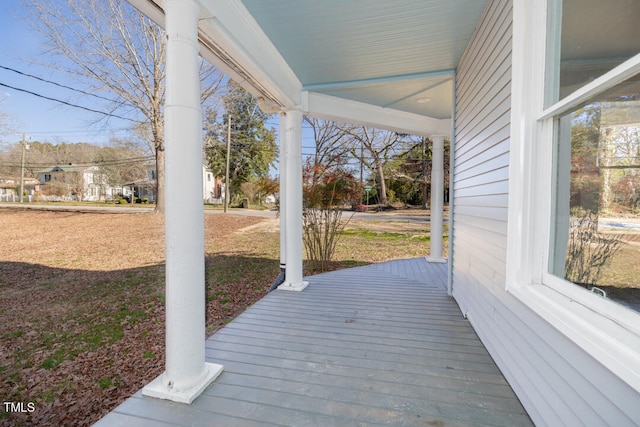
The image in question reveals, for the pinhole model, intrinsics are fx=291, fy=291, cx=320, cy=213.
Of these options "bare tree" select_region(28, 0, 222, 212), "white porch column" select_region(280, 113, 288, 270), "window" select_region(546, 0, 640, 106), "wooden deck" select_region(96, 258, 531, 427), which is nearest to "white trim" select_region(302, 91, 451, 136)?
"white porch column" select_region(280, 113, 288, 270)

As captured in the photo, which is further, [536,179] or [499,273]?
[499,273]

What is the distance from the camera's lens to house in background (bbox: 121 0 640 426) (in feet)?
3.52

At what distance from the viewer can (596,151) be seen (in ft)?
4.05

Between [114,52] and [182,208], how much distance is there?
10502 millimetres

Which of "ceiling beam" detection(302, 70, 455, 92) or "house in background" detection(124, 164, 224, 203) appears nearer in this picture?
"ceiling beam" detection(302, 70, 455, 92)

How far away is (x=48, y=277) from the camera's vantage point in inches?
227

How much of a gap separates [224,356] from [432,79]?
3.67 m

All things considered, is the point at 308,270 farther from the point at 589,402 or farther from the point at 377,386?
the point at 589,402

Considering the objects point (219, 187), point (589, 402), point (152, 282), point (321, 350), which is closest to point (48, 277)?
point (152, 282)

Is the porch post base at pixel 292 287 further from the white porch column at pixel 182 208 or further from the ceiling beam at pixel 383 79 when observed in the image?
the ceiling beam at pixel 383 79

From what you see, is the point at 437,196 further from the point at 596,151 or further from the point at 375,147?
the point at 375,147

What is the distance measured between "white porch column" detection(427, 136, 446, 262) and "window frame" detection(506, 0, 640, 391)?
3663 millimetres

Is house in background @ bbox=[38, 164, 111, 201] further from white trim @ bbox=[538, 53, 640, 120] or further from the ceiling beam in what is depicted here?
white trim @ bbox=[538, 53, 640, 120]

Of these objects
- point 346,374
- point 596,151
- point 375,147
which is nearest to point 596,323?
point 596,151
